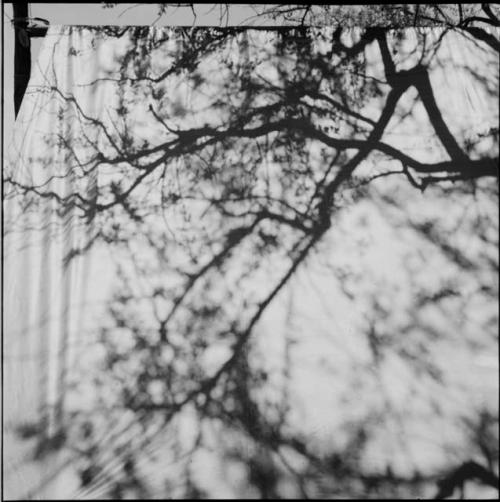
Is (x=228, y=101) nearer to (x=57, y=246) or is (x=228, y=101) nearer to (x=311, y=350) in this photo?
(x=57, y=246)

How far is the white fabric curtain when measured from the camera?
8.65 ft

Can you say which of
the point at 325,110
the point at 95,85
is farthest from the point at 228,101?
the point at 95,85

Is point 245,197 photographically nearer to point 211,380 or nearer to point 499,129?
point 211,380

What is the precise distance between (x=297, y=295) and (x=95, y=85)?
4.98 feet

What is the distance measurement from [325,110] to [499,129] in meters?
0.90

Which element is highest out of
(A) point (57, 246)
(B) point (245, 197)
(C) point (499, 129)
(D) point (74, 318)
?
(C) point (499, 129)

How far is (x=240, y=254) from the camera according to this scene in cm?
277

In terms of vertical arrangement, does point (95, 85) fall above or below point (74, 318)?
above

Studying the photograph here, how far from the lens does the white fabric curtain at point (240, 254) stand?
2.64 metres

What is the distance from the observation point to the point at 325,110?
288 cm

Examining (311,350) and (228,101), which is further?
(228,101)

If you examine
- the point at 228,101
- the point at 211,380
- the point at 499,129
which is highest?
the point at 228,101

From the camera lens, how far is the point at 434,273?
2742mm

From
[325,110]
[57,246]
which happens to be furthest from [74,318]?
[325,110]
